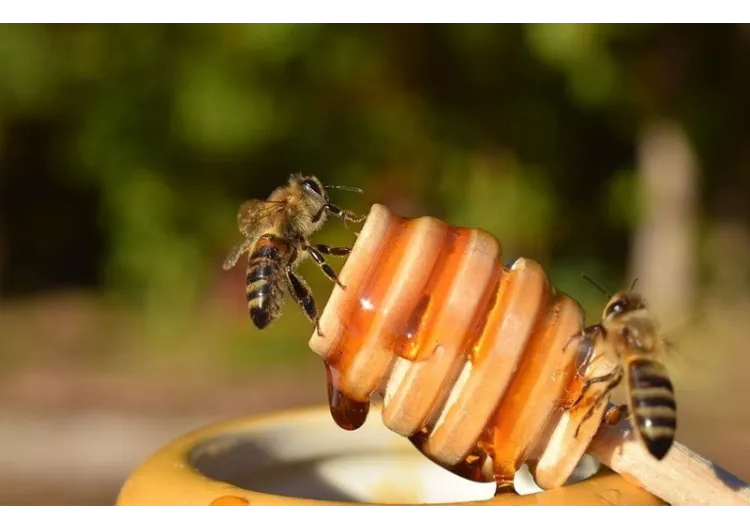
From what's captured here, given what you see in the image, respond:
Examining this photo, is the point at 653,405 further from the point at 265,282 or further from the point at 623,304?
the point at 265,282

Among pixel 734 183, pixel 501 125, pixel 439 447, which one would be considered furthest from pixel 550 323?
pixel 734 183

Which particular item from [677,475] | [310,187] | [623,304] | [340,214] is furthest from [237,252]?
[677,475]

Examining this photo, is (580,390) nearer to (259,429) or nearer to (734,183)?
(259,429)

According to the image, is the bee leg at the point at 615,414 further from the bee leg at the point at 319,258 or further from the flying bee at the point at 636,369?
the bee leg at the point at 319,258

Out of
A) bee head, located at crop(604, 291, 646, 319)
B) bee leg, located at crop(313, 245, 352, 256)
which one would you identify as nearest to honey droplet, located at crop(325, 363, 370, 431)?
bee leg, located at crop(313, 245, 352, 256)

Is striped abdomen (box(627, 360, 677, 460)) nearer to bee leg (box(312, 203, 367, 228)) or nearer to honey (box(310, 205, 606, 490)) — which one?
honey (box(310, 205, 606, 490))

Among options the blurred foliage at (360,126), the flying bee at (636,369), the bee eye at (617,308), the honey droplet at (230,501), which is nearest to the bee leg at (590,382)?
the flying bee at (636,369)
